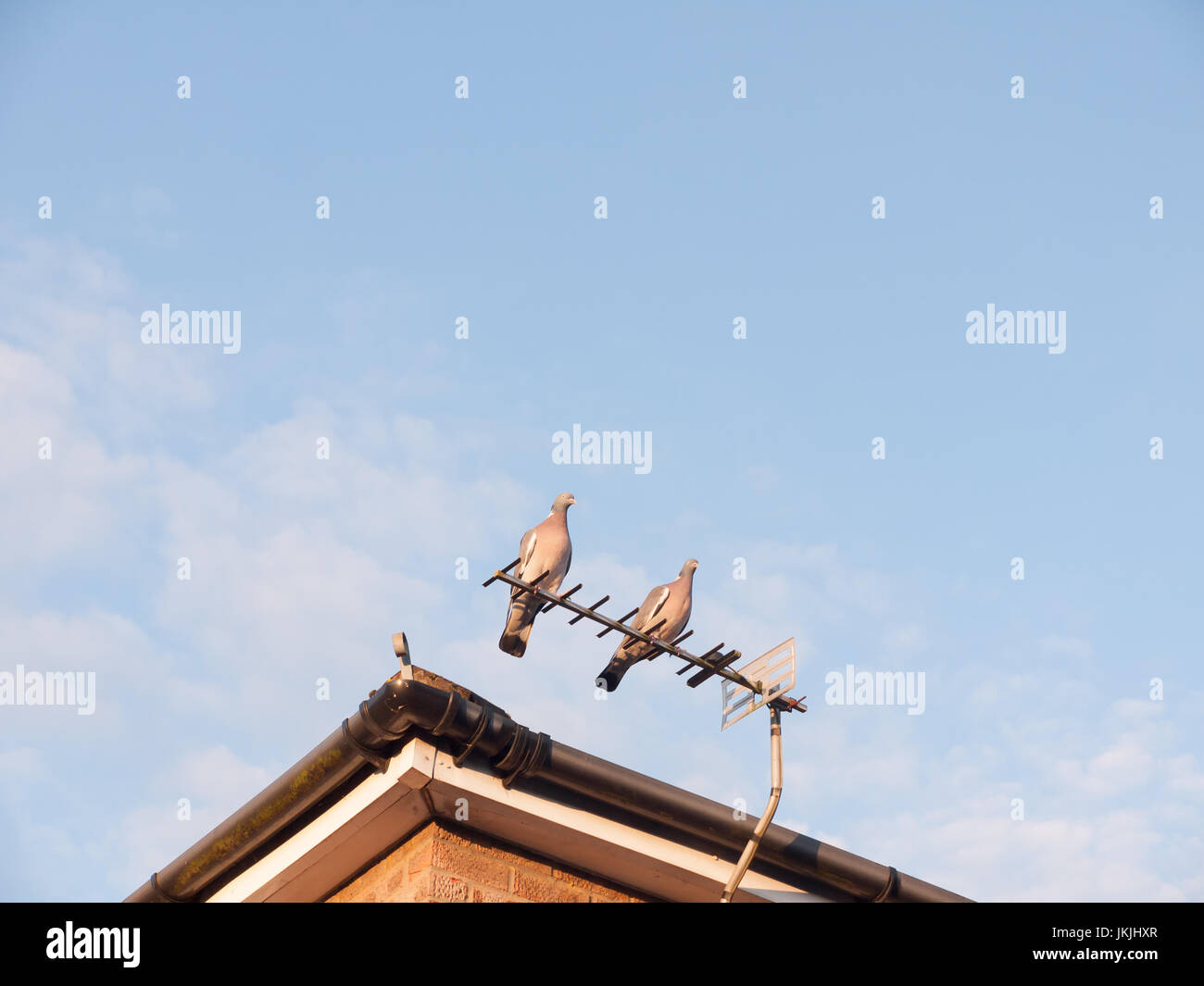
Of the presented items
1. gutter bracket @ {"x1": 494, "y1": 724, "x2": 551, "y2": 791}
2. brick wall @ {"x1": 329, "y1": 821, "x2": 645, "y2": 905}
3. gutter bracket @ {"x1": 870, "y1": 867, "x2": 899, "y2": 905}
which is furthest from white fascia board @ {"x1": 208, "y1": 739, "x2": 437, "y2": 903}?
gutter bracket @ {"x1": 870, "y1": 867, "x2": 899, "y2": 905}

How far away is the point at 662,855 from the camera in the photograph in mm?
7668

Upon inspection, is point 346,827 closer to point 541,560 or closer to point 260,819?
point 260,819

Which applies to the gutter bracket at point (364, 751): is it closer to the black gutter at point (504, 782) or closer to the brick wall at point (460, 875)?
the black gutter at point (504, 782)

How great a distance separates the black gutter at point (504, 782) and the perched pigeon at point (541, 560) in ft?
5.53

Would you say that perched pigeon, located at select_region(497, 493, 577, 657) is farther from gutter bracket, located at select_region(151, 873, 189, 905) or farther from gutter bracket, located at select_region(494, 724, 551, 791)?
gutter bracket, located at select_region(151, 873, 189, 905)

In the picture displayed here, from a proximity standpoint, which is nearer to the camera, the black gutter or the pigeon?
the black gutter

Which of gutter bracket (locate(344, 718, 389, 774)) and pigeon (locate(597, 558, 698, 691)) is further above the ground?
pigeon (locate(597, 558, 698, 691))

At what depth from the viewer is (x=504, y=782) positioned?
7.12 meters

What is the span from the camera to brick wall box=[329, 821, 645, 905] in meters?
7.09

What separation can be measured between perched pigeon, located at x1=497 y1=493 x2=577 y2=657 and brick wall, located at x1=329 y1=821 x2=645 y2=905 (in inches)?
66.1

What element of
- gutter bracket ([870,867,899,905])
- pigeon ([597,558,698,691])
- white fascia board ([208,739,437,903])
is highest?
pigeon ([597,558,698,691])
